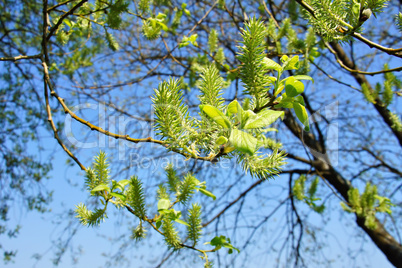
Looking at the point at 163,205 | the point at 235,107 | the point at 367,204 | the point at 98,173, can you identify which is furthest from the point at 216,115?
the point at 367,204

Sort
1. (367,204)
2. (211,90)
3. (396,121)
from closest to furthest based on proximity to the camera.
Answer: (211,90) → (396,121) → (367,204)

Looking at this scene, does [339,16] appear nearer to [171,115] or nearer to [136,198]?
[171,115]

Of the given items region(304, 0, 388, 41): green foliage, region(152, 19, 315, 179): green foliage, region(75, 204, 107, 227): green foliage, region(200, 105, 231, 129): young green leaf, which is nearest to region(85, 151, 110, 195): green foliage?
region(75, 204, 107, 227): green foliage

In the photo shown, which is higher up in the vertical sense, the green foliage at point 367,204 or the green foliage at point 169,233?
the green foliage at point 367,204

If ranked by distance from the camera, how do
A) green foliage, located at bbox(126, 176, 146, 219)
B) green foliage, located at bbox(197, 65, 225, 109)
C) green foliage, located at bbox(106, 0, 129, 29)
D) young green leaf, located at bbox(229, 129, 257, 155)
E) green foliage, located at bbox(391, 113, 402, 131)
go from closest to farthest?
young green leaf, located at bbox(229, 129, 257, 155) → green foliage, located at bbox(197, 65, 225, 109) → green foliage, located at bbox(126, 176, 146, 219) → green foliage, located at bbox(106, 0, 129, 29) → green foliage, located at bbox(391, 113, 402, 131)

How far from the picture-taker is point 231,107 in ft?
1.35

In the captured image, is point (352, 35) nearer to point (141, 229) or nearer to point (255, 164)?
point (255, 164)

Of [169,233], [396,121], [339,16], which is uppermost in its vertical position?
[396,121]

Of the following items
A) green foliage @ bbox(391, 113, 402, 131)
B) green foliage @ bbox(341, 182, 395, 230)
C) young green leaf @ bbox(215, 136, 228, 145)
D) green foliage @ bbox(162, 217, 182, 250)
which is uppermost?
green foliage @ bbox(391, 113, 402, 131)

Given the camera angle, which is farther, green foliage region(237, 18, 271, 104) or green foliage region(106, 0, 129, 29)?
green foliage region(106, 0, 129, 29)

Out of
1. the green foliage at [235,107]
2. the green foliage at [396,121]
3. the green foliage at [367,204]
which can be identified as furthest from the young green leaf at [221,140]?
the green foliage at [367,204]

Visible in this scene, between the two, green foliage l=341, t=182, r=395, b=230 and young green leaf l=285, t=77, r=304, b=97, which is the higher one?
green foliage l=341, t=182, r=395, b=230

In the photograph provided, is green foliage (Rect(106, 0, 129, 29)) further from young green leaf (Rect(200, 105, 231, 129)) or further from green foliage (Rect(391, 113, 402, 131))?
green foliage (Rect(391, 113, 402, 131))

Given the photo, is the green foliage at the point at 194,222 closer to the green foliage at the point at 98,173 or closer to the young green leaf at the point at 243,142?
the green foliage at the point at 98,173
